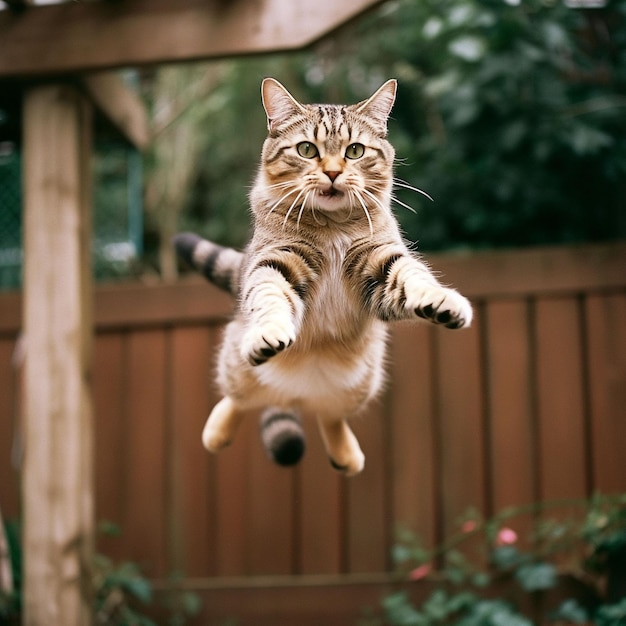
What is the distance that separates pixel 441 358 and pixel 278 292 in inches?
72.7

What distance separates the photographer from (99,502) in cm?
302

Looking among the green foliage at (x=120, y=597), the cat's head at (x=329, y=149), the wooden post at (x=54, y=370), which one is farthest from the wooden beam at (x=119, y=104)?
the cat's head at (x=329, y=149)

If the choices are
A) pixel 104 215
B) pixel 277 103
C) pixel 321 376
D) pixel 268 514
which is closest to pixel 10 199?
pixel 104 215

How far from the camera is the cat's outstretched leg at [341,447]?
1548 mm

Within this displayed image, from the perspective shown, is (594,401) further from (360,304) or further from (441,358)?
(360,304)

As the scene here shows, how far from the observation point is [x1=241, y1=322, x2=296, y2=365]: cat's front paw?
0.95 meters

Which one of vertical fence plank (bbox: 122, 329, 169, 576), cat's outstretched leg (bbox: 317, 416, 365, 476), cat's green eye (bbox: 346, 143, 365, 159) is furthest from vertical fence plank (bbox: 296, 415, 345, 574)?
cat's green eye (bbox: 346, 143, 365, 159)

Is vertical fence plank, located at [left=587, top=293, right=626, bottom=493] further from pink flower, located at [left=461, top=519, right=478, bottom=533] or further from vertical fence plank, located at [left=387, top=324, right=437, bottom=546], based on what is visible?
vertical fence plank, located at [left=387, top=324, right=437, bottom=546]

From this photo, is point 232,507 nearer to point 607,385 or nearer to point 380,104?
point 607,385

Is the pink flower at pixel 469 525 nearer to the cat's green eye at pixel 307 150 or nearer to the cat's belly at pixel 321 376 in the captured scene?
the cat's belly at pixel 321 376

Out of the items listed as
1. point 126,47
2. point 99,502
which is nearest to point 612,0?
point 126,47

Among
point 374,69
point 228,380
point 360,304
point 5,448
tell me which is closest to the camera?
point 360,304

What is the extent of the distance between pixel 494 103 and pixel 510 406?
3.37 feet

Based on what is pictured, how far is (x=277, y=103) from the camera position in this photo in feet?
3.59
